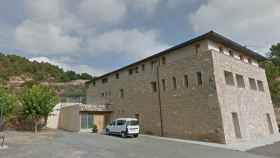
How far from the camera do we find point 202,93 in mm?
17797

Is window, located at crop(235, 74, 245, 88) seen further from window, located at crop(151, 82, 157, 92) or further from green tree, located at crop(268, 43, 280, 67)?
green tree, located at crop(268, 43, 280, 67)

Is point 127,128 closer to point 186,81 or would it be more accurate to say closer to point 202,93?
point 186,81

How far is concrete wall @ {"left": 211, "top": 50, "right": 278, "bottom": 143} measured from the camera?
1673 centimetres

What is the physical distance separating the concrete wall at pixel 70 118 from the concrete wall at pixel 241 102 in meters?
17.6

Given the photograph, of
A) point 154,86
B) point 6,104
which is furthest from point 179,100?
point 6,104

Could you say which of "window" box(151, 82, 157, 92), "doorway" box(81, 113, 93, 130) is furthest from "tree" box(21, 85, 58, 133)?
"window" box(151, 82, 157, 92)

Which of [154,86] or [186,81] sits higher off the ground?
[154,86]

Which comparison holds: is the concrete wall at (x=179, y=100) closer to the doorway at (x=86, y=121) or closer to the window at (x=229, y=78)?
the window at (x=229, y=78)

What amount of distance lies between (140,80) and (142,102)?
264 cm

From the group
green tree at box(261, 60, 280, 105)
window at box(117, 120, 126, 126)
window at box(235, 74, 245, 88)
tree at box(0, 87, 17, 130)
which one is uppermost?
green tree at box(261, 60, 280, 105)

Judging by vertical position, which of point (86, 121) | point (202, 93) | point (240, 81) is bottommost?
point (86, 121)

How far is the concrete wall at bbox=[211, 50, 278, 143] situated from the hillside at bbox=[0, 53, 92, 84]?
5109 cm

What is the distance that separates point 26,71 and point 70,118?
121 feet

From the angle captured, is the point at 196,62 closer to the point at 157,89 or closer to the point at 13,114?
the point at 157,89
